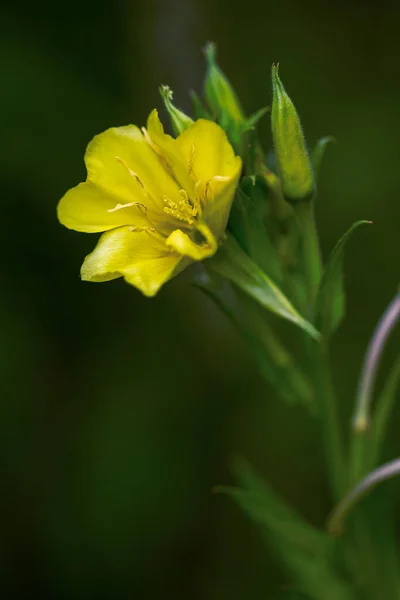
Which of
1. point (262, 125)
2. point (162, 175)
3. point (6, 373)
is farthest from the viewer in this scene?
point (262, 125)

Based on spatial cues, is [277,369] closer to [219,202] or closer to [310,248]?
[310,248]

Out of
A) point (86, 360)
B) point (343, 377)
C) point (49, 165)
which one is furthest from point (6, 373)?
point (343, 377)

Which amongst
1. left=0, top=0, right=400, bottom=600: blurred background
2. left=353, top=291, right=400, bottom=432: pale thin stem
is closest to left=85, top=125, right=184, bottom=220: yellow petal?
left=353, top=291, right=400, bottom=432: pale thin stem

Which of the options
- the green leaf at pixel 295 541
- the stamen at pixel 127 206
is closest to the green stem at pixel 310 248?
the stamen at pixel 127 206

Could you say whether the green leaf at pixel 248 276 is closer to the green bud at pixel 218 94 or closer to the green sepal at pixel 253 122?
the green sepal at pixel 253 122

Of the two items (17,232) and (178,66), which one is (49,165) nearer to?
(17,232)

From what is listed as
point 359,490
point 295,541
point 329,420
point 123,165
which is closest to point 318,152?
point 123,165

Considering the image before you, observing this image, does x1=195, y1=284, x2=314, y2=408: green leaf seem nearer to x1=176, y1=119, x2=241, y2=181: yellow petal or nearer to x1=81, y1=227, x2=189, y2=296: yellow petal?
x1=81, y1=227, x2=189, y2=296: yellow petal
